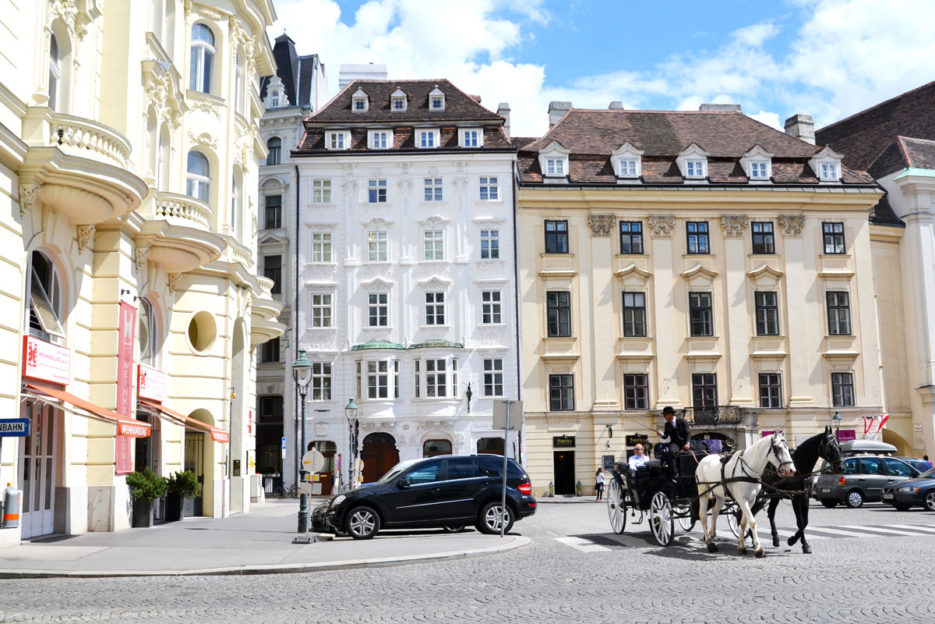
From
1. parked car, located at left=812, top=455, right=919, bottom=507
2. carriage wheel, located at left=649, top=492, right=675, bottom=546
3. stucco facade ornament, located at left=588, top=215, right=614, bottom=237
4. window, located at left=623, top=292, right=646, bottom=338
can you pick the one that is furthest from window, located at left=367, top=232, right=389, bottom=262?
carriage wheel, located at left=649, top=492, right=675, bottom=546

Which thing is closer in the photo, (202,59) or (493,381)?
(202,59)

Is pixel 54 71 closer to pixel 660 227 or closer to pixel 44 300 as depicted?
pixel 44 300

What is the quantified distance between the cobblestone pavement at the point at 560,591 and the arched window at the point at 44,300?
22.8 ft

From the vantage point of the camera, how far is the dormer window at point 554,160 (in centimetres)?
5077

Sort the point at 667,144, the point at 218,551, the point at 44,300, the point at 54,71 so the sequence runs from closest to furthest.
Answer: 1. the point at 218,551
2. the point at 44,300
3. the point at 54,71
4. the point at 667,144

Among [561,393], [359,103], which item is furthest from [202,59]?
[561,393]

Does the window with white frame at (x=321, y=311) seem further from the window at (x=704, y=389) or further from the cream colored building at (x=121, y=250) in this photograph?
the window at (x=704, y=389)

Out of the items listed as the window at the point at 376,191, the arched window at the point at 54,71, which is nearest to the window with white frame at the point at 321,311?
the window at the point at 376,191

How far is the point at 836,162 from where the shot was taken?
2069 inches

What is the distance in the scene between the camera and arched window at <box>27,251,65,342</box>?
19609 millimetres

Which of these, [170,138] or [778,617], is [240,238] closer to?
[170,138]

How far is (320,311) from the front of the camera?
4941cm

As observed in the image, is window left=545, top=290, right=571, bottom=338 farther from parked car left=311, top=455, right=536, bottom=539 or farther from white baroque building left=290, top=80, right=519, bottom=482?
parked car left=311, top=455, right=536, bottom=539

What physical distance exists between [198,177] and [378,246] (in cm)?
2198
